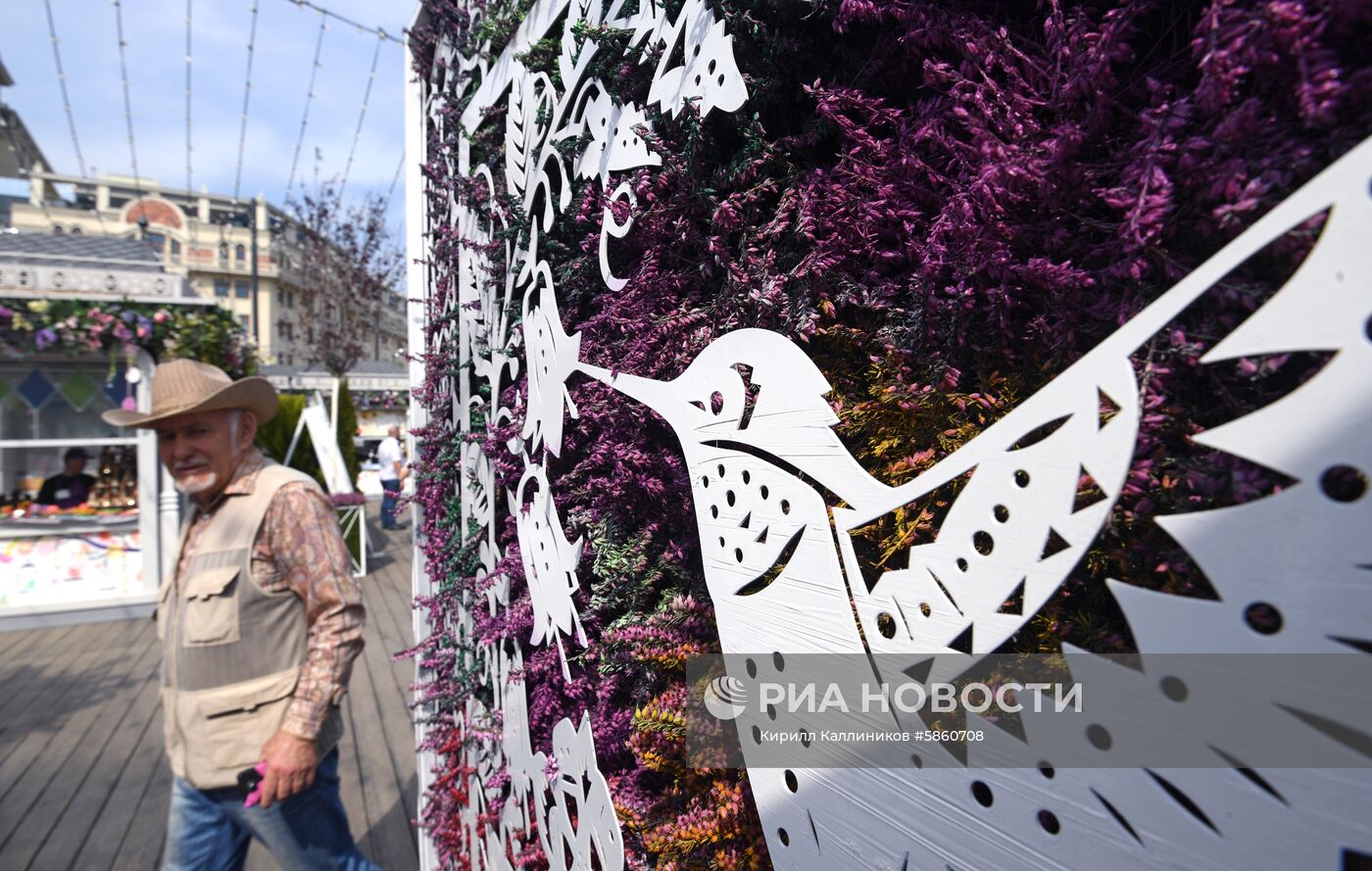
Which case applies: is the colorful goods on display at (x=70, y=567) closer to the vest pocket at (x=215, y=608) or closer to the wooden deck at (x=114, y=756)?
the wooden deck at (x=114, y=756)

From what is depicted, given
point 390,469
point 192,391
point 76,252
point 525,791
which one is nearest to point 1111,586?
point 525,791

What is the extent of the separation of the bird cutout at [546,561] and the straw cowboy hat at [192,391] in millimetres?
1156

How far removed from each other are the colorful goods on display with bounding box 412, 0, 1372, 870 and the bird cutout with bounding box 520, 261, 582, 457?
0.03 feet

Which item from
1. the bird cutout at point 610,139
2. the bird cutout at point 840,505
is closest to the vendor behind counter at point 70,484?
the bird cutout at point 610,139

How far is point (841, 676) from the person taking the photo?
2.41 feet

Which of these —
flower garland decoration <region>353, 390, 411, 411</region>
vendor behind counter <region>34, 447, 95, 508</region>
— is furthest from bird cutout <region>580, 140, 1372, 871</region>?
flower garland decoration <region>353, 390, 411, 411</region>

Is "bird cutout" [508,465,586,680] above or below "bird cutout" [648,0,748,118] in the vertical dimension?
below

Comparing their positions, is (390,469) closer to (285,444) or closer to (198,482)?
(285,444)

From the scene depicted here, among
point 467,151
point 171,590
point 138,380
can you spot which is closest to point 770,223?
point 467,151

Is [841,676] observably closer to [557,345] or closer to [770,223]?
[770,223]

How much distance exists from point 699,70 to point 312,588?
180cm

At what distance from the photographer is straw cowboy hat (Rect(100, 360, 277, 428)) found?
2.08m

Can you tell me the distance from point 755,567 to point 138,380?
8.05 m

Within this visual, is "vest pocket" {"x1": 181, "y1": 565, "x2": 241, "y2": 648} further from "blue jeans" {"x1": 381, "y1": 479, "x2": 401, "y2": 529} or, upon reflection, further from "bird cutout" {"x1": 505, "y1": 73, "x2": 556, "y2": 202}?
"blue jeans" {"x1": 381, "y1": 479, "x2": 401, "y2": 529}
